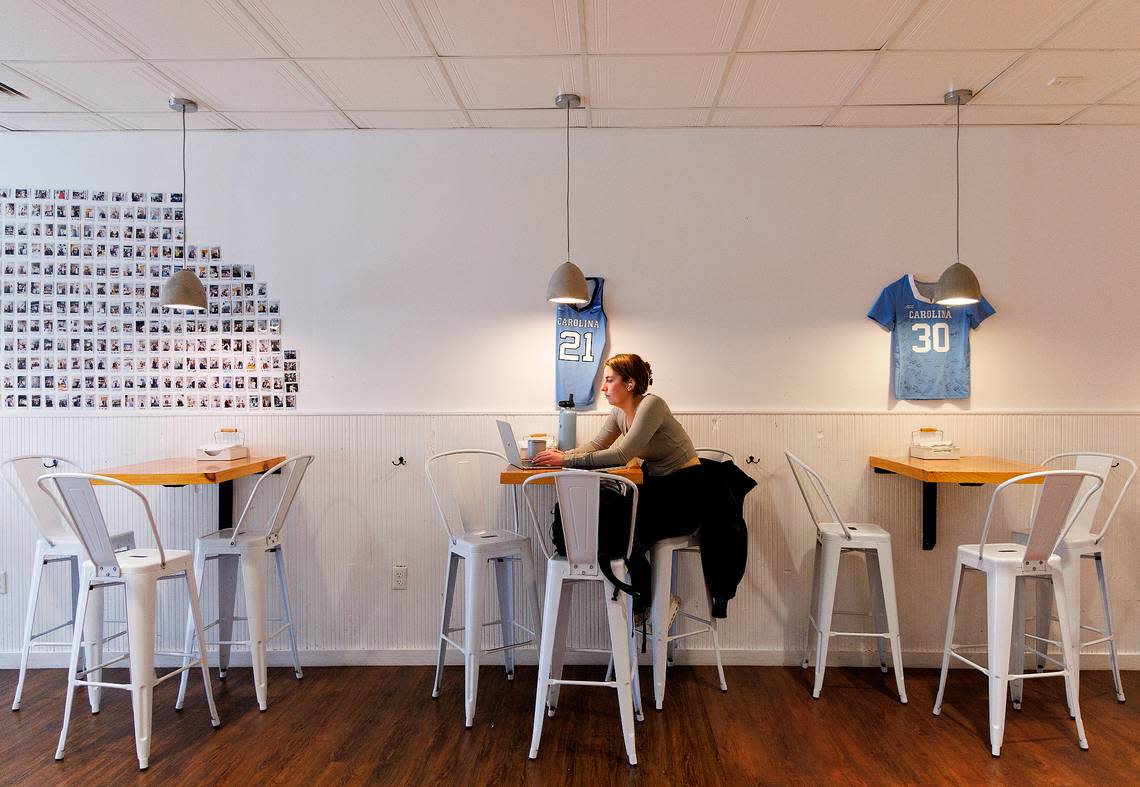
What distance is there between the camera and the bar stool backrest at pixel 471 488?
3451 millimetres

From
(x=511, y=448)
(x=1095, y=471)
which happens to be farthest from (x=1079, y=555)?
(x=511, y=448)

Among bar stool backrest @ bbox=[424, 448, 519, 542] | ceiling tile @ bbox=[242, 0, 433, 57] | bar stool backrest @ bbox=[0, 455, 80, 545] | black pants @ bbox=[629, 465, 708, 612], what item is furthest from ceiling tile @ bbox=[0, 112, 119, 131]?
black pants @ bbox=[629, 465, 708, 612]

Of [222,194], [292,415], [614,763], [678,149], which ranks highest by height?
[678,149]

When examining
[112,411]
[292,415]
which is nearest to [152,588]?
[292,415]

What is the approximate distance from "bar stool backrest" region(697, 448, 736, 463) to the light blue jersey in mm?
973

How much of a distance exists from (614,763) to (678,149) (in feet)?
9.39

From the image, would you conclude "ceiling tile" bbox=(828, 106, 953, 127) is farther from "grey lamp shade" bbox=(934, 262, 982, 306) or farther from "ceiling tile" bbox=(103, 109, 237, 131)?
"ceiling tile" bbox=(103, 109, 237, 131)

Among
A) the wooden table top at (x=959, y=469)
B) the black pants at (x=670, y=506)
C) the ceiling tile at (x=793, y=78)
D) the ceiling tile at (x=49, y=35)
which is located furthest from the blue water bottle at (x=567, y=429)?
the ceiling tile at (x=49, y=35)

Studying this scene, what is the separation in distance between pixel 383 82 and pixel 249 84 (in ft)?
1.97

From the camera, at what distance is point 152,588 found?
2.74 metres

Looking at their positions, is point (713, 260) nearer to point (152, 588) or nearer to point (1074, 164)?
point (1074, 164)

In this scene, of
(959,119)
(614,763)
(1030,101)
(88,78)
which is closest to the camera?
(614,763)

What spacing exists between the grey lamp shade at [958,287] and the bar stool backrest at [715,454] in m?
1.22

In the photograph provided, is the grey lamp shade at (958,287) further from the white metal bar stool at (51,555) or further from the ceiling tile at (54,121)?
the ceiling tile at (54,121)
